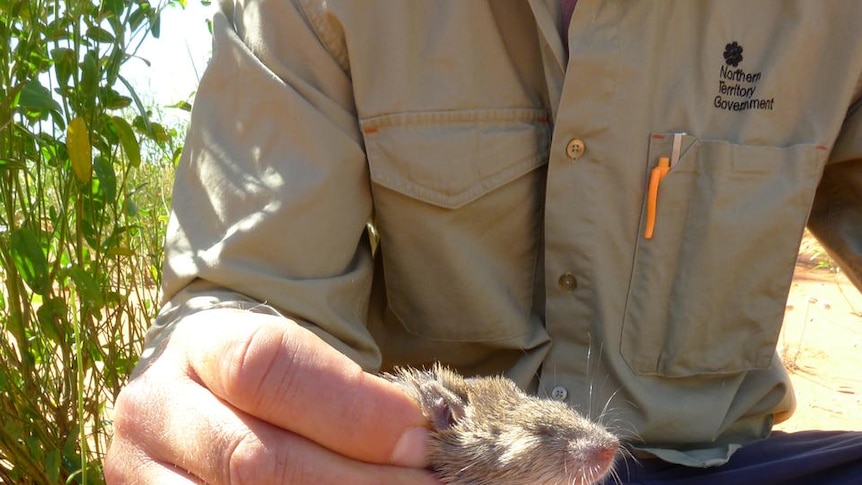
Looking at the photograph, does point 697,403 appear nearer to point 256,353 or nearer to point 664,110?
point 664,110

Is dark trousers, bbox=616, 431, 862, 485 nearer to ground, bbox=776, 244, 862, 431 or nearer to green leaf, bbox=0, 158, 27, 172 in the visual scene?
green leaf, bbox=0, 158, 27, 172

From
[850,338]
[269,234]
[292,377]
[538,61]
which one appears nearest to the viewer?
[292,377]

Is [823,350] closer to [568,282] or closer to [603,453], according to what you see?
[568,282]

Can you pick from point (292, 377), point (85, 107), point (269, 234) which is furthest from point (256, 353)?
point (85, 107)

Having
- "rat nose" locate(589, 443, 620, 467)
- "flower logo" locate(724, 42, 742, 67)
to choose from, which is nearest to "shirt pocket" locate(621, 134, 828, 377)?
"flower logo" locate(724, 42, 742, 67)

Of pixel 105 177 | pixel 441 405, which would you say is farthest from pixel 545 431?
pixel 105 177

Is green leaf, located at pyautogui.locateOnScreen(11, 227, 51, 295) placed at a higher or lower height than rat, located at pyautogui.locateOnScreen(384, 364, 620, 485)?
higher
